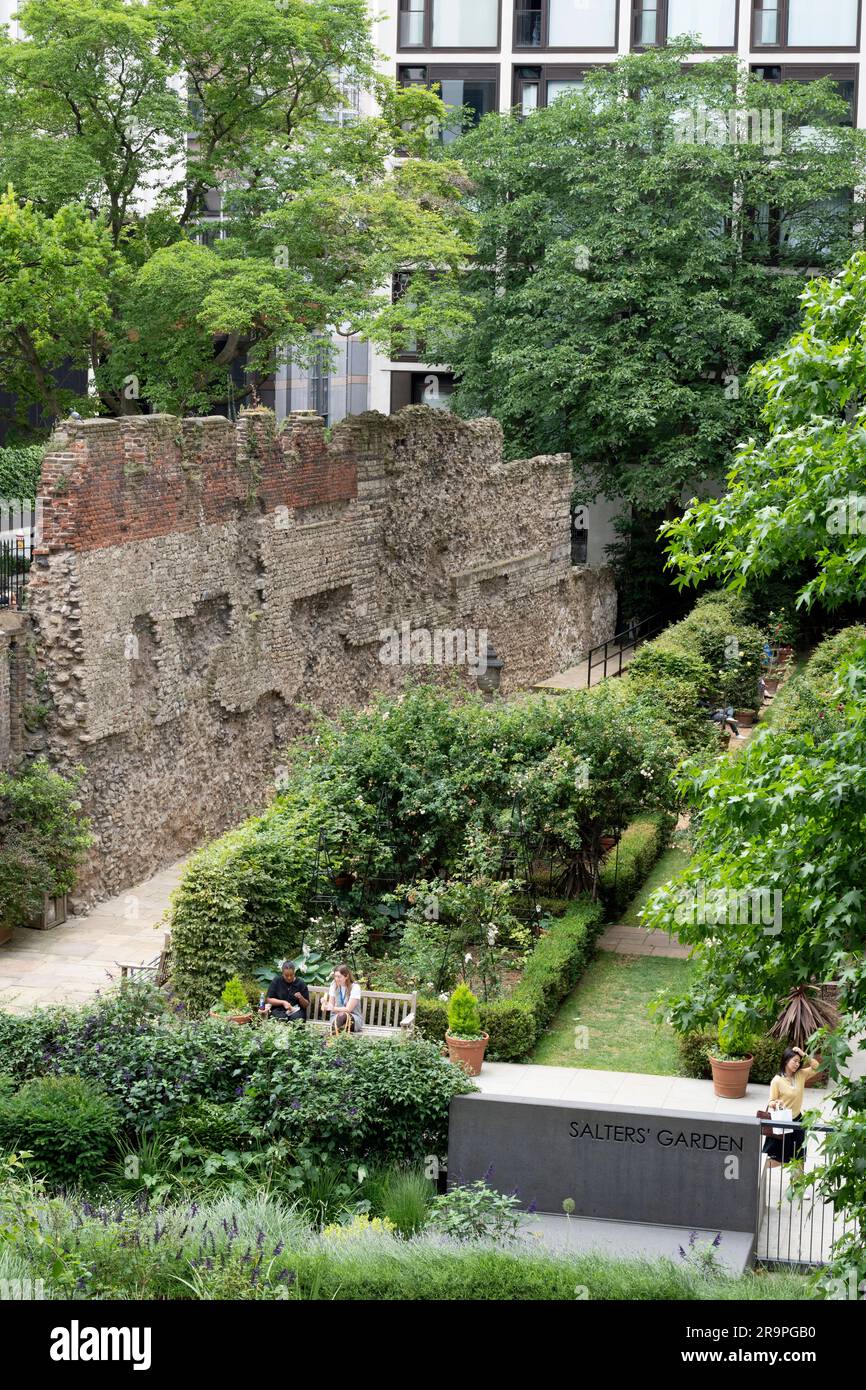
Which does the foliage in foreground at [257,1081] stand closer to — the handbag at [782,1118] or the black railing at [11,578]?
the handbag at [782,1118]

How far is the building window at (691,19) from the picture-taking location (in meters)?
41.7

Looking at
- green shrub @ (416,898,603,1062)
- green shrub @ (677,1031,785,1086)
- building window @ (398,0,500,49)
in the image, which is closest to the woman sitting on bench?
green shrub @ (416,898,603,1062)

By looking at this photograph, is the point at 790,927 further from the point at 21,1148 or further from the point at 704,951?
the point at 21,1148

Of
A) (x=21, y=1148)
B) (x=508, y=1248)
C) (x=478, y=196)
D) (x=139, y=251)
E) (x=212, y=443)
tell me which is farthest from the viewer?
(x=478, y=196)

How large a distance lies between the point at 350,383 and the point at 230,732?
92.0 ft

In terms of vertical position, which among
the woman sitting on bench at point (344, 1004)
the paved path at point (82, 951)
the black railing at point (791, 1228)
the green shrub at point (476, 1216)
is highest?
the woman sitting on bench at point (344, 1004)

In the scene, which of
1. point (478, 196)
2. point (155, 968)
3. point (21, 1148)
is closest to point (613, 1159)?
point (21, 1148)

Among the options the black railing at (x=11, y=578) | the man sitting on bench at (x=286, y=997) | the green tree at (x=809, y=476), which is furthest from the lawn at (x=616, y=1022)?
the black railing at (x=11, y=578)

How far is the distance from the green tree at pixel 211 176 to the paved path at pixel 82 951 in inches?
365

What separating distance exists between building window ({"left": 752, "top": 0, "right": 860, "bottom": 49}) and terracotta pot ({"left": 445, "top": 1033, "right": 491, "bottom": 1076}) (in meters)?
33.4

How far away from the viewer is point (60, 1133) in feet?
42.8

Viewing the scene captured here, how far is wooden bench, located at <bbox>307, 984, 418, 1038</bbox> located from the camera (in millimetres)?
16186

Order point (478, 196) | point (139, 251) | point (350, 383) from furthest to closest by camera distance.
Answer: point (350, 383), point (478, 196), point (139, 251)

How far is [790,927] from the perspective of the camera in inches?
404
